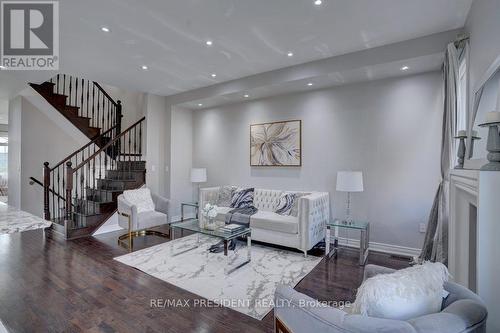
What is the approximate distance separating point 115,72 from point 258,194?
3535mm

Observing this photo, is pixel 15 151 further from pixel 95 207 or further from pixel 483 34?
pixel 483 34

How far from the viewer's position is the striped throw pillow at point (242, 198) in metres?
5.09

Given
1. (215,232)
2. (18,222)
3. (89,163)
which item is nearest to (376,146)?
(215,232)

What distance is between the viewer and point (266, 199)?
5.00 meters

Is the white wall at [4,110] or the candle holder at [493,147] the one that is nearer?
the candle holder at [493,147]

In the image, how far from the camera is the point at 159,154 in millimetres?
6230

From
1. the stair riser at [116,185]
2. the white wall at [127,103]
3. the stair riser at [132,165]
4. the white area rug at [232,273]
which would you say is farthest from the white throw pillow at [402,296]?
the white wall at [127,103]

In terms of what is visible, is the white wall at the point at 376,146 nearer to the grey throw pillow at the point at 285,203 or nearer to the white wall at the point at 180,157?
the grey throw pillow at the point at 285,203

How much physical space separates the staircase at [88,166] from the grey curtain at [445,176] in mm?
5459

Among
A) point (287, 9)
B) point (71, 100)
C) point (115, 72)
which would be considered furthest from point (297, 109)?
point (71, 100)

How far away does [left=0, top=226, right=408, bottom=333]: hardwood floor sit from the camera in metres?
2.22

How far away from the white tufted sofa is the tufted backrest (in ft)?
0.08

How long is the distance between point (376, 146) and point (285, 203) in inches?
70.9

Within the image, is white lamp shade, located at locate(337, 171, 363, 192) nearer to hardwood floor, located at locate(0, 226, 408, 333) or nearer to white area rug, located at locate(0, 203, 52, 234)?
hardwood floor, located at locate(0, 226, 408, 333)
